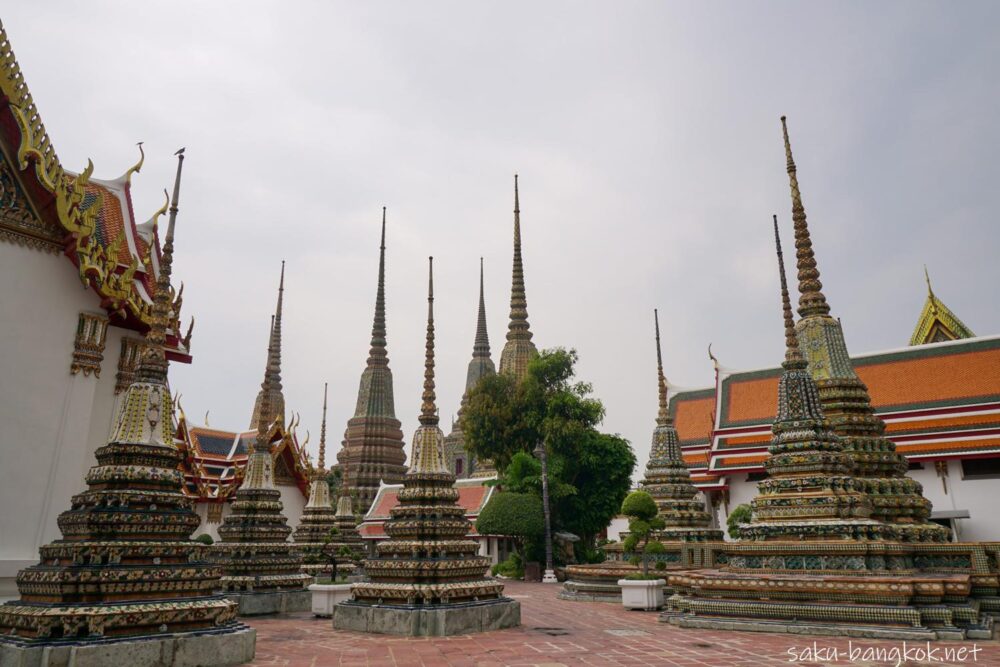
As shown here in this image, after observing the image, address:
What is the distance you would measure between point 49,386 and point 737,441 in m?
23.3

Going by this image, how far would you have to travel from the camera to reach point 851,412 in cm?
1244

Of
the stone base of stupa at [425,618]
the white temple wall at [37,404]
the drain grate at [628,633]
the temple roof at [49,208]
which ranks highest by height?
the temple roof at [49,208]

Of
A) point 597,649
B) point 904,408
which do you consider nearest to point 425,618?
point 597,649

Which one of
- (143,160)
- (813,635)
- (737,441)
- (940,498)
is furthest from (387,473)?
(813,635)

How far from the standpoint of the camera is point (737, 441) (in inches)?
1038

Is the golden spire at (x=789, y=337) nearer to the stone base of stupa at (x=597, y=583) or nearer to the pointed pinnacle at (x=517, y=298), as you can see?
the stone base of stupa at (x=597, y=583)

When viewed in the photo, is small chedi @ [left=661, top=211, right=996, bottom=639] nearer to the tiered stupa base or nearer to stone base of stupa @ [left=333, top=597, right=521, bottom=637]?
the tiered stupa base

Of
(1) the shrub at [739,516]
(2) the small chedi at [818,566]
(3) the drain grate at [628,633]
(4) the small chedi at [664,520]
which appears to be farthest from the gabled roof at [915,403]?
(3) the drain grate at [628,633]

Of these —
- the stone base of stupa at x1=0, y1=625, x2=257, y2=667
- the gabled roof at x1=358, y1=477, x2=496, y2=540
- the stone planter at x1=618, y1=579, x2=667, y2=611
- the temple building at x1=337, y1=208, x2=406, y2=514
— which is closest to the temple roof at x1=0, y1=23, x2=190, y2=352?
the stone base of stupa at x1=0, y1=625, x2=257, y2=667

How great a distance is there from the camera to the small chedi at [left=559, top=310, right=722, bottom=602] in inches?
633

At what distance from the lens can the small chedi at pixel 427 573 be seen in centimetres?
923

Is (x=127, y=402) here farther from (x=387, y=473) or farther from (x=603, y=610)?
(x=387, y=473)

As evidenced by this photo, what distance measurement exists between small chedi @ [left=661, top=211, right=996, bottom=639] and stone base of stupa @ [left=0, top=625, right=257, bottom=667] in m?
6.44

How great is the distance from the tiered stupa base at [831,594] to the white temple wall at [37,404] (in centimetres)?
931
